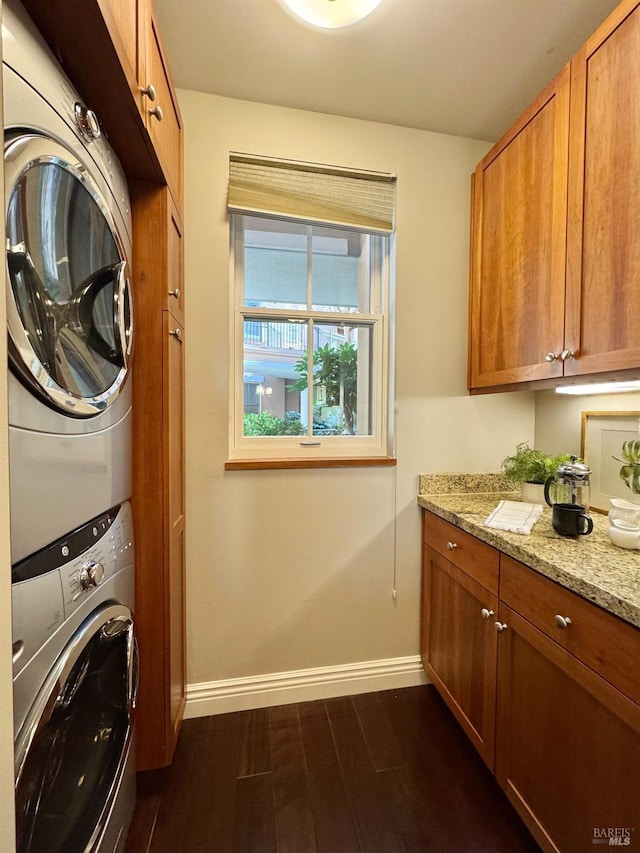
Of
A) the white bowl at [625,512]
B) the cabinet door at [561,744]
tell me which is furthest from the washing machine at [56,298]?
the white bowl at [625,512]

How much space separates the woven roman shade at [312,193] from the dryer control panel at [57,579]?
1275 millimetres

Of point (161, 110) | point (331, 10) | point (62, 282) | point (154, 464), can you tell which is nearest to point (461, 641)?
point (154, 464)

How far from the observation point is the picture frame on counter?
1.24 m

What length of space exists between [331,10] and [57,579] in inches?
62.3

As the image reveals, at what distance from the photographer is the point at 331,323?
164 cm

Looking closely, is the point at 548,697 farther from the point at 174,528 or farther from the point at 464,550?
the point at 174,528

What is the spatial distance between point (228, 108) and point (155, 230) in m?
0.76

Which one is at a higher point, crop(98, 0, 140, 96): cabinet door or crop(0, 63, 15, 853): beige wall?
crop(98, 0, 140, 96): cabinet door

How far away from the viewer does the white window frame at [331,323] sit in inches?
60.5

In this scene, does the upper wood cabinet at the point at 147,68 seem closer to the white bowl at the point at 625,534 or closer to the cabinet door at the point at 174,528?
the cabinet door at the point at 174,528

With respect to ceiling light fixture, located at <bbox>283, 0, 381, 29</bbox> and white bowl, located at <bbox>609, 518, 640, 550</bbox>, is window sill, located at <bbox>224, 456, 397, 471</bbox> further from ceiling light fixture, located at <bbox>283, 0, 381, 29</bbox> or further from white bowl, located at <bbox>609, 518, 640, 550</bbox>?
ceiling light fixture, located at <bbox>283, 0, 381, 29</bbox>

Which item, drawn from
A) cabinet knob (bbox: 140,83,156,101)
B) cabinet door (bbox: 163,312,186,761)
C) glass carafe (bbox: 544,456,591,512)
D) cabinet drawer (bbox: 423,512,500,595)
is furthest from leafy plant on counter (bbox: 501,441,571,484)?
cabinet knob (bbox: 140,83,156,101)

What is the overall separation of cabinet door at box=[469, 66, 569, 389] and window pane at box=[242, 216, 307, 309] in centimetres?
78

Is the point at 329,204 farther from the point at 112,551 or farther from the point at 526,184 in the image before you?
the point at 112,551
